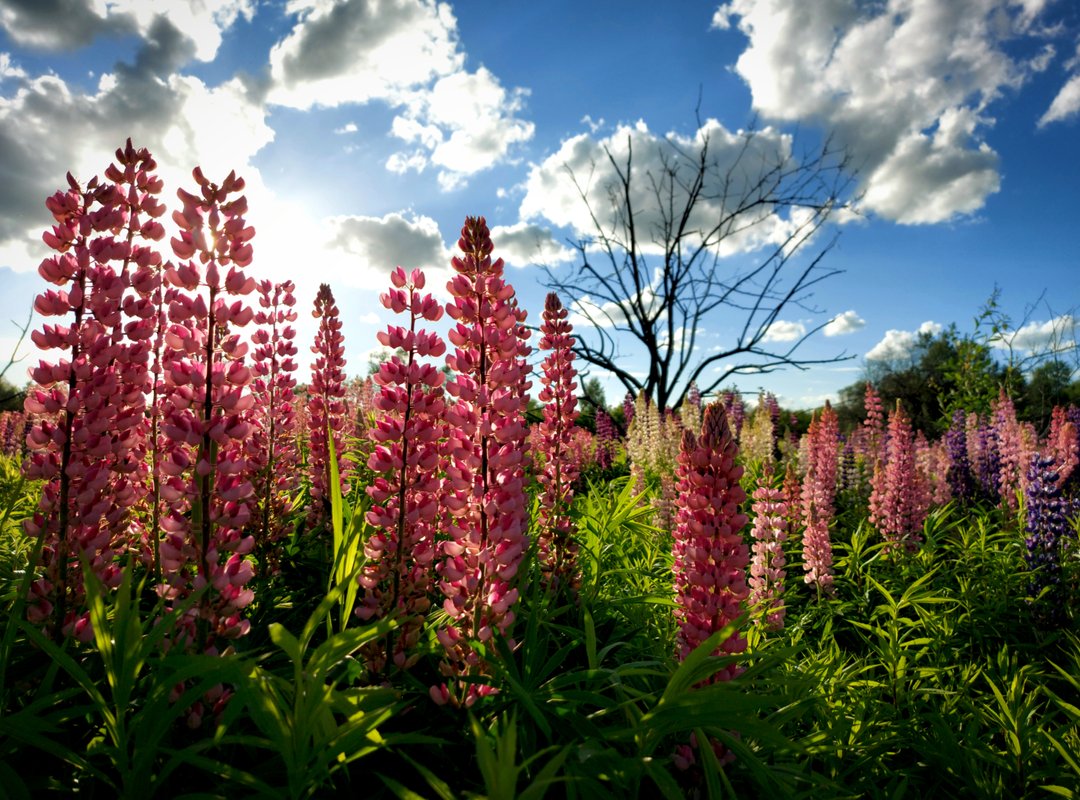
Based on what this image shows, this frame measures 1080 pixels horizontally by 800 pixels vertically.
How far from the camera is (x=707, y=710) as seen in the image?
141 cm

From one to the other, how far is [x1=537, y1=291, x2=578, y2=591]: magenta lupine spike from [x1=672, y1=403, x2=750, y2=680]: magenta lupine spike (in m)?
1.19

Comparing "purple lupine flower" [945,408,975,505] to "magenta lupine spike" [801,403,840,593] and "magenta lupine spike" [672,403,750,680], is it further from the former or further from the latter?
"magenta lupine spike" [672,403,750,680]

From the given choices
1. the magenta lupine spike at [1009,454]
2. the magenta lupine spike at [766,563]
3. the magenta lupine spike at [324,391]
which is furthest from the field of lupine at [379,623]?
the magenta lupine spike at [1009,454]

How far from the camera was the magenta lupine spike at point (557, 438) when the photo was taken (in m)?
3.07

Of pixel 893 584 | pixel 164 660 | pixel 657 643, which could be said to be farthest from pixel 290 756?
pixel 893 584

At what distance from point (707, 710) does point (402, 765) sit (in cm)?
87

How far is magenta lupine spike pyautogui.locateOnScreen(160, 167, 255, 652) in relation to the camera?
5.12ft

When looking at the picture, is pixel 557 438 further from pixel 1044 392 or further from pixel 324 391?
pixel 1044 392

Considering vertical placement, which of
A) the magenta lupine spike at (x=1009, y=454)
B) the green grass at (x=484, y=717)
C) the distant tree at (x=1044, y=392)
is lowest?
the green grass at (x=484, y=717)

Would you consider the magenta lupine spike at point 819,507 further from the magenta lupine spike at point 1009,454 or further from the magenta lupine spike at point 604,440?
the magenta lupine spike at point 604,440

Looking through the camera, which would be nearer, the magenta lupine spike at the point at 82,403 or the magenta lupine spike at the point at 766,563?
the magenta lupine spike at the point at 82,403

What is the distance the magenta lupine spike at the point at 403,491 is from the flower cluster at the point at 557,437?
123 centimetres

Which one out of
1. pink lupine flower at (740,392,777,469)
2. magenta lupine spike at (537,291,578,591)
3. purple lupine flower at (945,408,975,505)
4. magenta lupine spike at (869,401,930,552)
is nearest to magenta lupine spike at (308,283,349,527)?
magenta lupine spike at (537,291,578,591)

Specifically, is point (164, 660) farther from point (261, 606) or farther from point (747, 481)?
point (747, 481)
